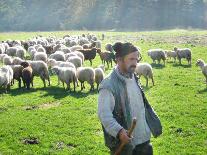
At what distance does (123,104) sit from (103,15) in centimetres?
12666

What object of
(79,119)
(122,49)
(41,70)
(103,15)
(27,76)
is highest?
(122,49)

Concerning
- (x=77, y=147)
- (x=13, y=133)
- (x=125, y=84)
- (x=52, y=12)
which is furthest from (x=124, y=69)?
(x=52, y=12)

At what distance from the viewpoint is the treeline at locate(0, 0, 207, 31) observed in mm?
122938

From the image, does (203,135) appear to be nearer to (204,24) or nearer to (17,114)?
(17,114)

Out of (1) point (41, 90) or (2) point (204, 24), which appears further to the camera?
(2) point (204, 24)

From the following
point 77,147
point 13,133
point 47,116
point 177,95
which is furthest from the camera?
point 177,95

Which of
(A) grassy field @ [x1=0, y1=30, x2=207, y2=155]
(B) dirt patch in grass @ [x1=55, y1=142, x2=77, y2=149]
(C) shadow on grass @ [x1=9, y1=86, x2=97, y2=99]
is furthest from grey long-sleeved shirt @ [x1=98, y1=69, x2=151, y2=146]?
(C) shadow on grass @ [x1=9, y1=86, x2=97, y2=99]

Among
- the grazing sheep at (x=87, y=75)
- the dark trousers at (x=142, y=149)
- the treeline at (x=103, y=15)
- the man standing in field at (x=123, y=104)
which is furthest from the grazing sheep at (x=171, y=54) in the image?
the treeline at (x=103, y=15)

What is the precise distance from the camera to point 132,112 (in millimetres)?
7059

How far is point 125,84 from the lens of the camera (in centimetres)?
702

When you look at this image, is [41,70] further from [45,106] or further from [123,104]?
[123,104]

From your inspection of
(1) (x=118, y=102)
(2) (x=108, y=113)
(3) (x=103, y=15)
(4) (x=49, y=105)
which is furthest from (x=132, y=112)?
(3) (x=103, y=15)

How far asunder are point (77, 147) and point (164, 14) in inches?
4586

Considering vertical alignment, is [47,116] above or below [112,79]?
below
